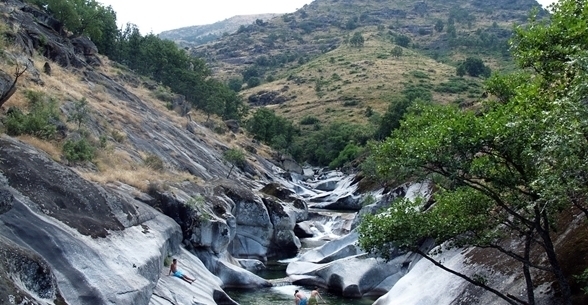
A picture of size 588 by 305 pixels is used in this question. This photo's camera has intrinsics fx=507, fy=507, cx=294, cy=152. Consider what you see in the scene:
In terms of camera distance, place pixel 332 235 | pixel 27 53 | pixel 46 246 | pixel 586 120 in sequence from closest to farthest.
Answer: pixel 586 120 < pixel 46 246 < pixel 27 53 < pixel 332 235

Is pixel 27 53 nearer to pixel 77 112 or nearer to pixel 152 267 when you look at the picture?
pixel 77 112

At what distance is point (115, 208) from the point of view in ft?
73.6

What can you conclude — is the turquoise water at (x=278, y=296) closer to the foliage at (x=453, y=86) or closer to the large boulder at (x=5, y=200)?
the large boulder at (x=5, y=200)

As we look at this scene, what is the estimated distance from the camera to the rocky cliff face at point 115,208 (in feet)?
50.6

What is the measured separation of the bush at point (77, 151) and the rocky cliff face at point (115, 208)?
66 centimetres

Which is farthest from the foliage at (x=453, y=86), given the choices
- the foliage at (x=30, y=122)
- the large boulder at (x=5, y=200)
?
the large boulder at (x=5, y=200)

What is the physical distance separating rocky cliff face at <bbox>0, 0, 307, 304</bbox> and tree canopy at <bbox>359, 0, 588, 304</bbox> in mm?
9620

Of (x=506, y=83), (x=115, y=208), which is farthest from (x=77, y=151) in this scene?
(x=506, y=83)

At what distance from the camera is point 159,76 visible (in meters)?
104

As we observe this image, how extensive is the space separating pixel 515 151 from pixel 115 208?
16587 mm

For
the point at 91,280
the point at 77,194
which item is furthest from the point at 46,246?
the point at 77,194

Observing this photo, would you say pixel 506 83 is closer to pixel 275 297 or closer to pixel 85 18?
pixel 275 297

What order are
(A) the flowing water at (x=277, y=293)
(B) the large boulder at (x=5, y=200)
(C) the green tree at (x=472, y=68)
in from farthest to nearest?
(C) the green tree at (x=472, y=68) → (A) the flowing water at (x=277, y=293) → (B) the large boulder at (x=5, y=200)

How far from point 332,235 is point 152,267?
35.1 metres
